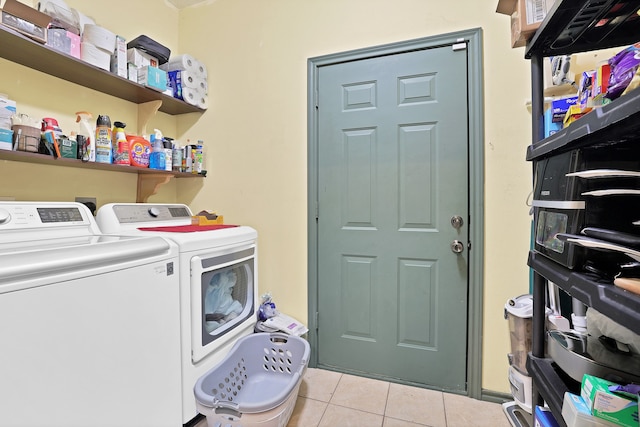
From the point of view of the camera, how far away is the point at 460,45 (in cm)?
175

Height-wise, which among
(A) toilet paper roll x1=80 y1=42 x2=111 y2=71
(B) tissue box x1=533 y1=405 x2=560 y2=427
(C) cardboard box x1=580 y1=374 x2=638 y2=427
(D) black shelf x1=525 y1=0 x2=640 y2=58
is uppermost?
(A) toilet paper roll x1=80 y1=42 x2=111 y2=71

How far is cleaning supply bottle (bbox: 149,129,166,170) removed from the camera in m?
1.94

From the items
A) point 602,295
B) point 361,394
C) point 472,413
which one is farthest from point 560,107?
point 361,394

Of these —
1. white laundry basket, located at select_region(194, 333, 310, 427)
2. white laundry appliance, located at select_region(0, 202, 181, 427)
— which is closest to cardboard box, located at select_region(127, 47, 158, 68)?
white laundry appliance, located at select_region(0, 202, 181, 427)

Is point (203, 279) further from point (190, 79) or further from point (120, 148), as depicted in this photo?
point (190, 79)

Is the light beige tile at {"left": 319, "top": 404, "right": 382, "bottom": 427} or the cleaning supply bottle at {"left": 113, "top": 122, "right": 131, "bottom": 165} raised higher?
the cleaning supply bottle at {"left": 113, "top": 122, "right": 131, "bottom": 165}

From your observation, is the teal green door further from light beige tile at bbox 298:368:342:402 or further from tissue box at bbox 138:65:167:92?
tissue box at bbox 138:65:167:92

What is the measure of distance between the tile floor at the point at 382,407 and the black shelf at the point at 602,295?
1200 mm

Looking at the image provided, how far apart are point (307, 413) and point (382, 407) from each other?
422mm

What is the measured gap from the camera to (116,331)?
1.06 m

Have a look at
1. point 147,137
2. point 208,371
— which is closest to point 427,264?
point 208,371

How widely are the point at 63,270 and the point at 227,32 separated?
2.08 metres

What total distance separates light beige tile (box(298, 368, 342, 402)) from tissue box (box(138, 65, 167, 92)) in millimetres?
2103

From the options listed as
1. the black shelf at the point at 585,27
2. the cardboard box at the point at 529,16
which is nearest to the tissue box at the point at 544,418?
the black shelf at the point at 585,27
